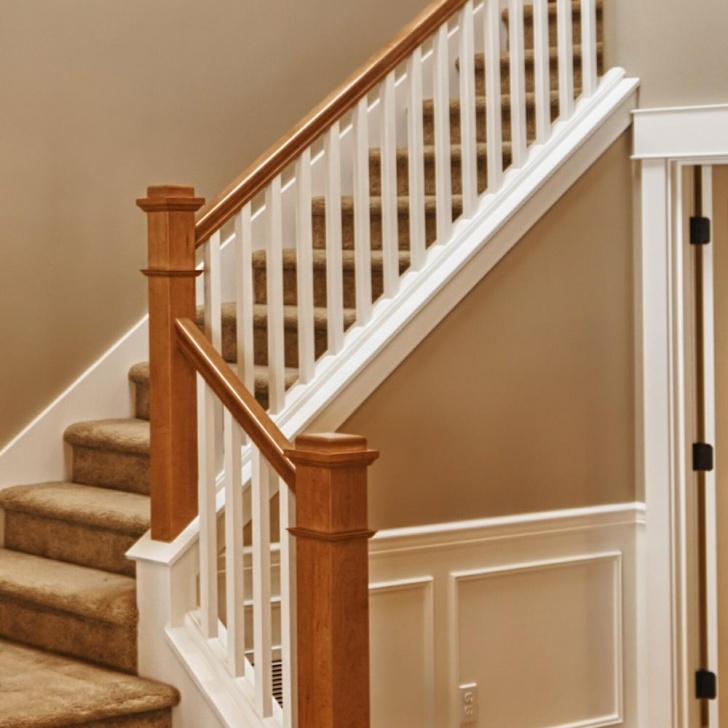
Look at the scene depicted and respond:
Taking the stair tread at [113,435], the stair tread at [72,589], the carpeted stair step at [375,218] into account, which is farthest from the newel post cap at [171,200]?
the carpeted stair step at [375,218]

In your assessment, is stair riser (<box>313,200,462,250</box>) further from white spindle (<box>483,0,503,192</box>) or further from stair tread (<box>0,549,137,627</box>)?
stair tread (<box>0,549,137,627</box>)

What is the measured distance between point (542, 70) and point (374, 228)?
1.15m

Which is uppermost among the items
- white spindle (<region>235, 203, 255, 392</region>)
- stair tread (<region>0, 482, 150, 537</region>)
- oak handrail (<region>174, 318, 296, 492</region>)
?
white spindle (<region>235, 203, 255, 392</region>)

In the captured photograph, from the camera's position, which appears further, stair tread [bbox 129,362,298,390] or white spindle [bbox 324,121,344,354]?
stair tread [bbox 129,362,298,390]

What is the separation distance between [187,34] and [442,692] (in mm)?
2483

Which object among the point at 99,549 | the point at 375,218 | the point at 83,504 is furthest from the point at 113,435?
the point at 375,218

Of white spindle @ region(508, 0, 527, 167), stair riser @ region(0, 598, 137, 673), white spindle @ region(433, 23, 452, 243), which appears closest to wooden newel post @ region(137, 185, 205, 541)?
stair riser @ region(0, 598, 137, 673)

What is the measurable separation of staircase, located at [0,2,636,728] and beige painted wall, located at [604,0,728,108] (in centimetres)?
46

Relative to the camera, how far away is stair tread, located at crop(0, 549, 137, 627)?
3734 millimetres

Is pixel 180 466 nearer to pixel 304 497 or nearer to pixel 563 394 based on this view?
pixel 304 497

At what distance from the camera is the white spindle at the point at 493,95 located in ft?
13.6

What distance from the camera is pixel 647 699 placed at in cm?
448

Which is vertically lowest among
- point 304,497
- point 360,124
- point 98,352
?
point 304,497

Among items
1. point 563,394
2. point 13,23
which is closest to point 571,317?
point 563,394
